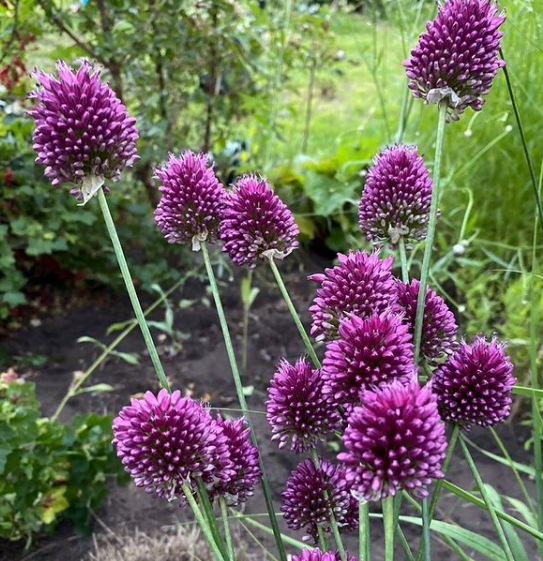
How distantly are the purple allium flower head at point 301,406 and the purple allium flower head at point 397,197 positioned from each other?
0.23m

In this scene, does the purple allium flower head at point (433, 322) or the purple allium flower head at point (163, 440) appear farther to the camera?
the purple allium flower head at point (433, 322)

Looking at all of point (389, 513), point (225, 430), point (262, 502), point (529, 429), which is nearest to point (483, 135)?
point (529, 429)

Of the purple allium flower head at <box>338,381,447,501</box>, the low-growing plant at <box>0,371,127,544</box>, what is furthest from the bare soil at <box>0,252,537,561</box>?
the purple allium flower head at <box>338,381,447,501</box>

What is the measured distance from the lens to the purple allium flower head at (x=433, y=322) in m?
0.88

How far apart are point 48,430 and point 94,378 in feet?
2.39

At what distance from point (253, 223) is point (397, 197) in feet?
0.64

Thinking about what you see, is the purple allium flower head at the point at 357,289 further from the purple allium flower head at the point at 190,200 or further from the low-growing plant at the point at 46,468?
the low-growing plant at the point at 46,468

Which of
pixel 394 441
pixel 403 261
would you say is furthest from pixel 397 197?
pixel 394 441

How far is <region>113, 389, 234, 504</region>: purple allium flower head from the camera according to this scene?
753 millimetres

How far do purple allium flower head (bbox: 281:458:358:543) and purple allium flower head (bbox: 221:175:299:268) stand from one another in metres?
0.29

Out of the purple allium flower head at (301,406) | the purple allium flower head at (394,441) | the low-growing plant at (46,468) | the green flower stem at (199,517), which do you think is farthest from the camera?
the low-growing plant at (46,468)

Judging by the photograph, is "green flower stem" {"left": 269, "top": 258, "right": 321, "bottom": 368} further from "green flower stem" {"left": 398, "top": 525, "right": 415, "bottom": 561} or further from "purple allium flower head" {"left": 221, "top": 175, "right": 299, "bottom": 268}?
"green flower stem" {"left": 398, "top": 525, "right": 415, "bottom": 561}

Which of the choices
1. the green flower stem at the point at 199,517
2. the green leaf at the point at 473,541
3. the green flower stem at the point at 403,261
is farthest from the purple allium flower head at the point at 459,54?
the green leaf at the point at 473,541

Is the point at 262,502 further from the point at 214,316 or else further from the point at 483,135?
the point at 483,135
